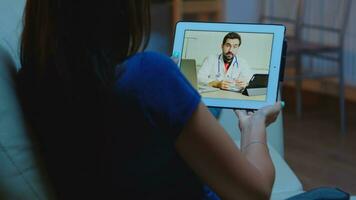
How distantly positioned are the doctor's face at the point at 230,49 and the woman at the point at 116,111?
340 millimetres

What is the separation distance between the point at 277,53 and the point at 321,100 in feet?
9.72

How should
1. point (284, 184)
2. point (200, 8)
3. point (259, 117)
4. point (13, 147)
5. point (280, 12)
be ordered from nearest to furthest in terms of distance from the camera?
1. point (13, 147)
2. point (259, 117)
3. point (284, 184)
4. point (200, 8)
5. point (280, 12)

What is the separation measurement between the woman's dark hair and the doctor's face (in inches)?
15.2

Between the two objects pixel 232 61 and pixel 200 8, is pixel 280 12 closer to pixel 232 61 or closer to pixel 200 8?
pixel 200 8

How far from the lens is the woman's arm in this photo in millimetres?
1020

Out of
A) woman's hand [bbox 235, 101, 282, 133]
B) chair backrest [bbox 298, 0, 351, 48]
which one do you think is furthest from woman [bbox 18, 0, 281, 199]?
chair backrest [bbox 298, 0, 351, 48]

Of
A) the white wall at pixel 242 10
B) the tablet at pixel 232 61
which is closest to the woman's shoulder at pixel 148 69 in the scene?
the tablet at pixel 232 61

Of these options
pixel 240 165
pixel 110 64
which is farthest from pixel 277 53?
pixel 110 64

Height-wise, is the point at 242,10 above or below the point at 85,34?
below

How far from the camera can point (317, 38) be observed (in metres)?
4.06

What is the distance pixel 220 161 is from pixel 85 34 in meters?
0.30

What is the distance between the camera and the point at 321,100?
4242 millimetres

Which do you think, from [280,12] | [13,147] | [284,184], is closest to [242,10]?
[280,12]

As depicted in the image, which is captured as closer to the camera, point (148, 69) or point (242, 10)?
point (148, 69)
